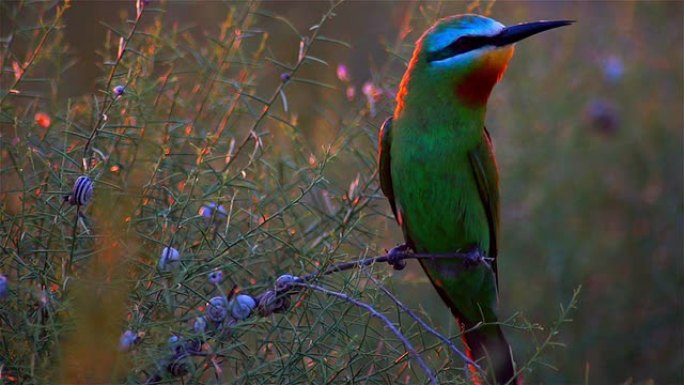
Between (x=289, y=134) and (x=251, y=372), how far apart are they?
3.85 ft

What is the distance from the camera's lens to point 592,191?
465 cm

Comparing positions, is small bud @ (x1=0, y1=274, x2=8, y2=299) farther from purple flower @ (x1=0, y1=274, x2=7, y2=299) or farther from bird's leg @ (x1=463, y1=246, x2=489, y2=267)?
bird's leg @ (x1=463, y1=246, x2=489, y2=267)

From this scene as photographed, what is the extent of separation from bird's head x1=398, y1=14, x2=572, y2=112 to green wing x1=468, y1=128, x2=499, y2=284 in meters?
→ 0.14

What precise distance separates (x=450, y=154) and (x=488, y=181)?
0.57 ft

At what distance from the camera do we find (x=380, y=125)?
3275mm

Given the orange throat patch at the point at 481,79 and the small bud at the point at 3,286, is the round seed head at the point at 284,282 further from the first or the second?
the orange throat patch at the point at 481,79

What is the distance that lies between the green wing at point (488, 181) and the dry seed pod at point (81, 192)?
4.83ft

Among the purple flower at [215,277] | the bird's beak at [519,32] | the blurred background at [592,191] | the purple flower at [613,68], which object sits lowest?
the blurred background at [592,191]

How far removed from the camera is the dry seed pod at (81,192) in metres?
1.96

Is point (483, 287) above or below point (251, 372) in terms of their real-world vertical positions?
below

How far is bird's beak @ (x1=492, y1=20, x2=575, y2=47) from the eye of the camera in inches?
115

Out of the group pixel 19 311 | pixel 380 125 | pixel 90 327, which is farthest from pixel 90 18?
pixel 90 327

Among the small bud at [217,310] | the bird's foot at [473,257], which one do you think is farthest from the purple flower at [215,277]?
the bird's foot at [473,257]

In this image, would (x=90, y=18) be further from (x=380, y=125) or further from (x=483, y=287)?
(x=483, y=287)
